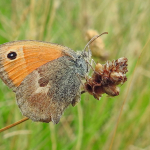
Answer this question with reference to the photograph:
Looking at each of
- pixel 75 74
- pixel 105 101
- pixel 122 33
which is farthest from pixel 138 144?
pixel 75 74

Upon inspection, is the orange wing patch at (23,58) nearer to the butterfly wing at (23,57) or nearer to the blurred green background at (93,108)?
the butterfly wing at (23,57)

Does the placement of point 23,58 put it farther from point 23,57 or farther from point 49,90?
point 49,90

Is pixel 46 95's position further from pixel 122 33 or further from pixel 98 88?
pixel 122 33

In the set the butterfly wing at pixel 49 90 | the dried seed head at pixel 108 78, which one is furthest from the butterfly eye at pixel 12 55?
the dried seed head at pixel 108 78

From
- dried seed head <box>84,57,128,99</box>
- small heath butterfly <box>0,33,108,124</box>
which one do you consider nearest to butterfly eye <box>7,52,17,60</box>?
small heath butterfly <box>0,33,108,124</box>

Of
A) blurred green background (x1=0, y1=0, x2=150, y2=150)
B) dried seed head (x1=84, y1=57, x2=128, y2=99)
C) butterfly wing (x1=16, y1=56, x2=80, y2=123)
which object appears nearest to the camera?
dried seed head (x1=84, y1=57, x2=128, y2=99)

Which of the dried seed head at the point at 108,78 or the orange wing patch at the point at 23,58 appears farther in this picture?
the orange wing patch at the point at 23,58

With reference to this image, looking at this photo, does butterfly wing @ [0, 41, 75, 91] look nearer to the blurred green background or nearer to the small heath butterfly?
the small heath butterfly

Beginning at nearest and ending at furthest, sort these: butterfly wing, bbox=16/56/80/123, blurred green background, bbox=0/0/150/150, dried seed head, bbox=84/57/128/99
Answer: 1. dried seed head, bbox=84/57/128/99
2. butterfly wing, bbox=16/56/80/123
3. blurred green background, bbox=0/0/150/150
